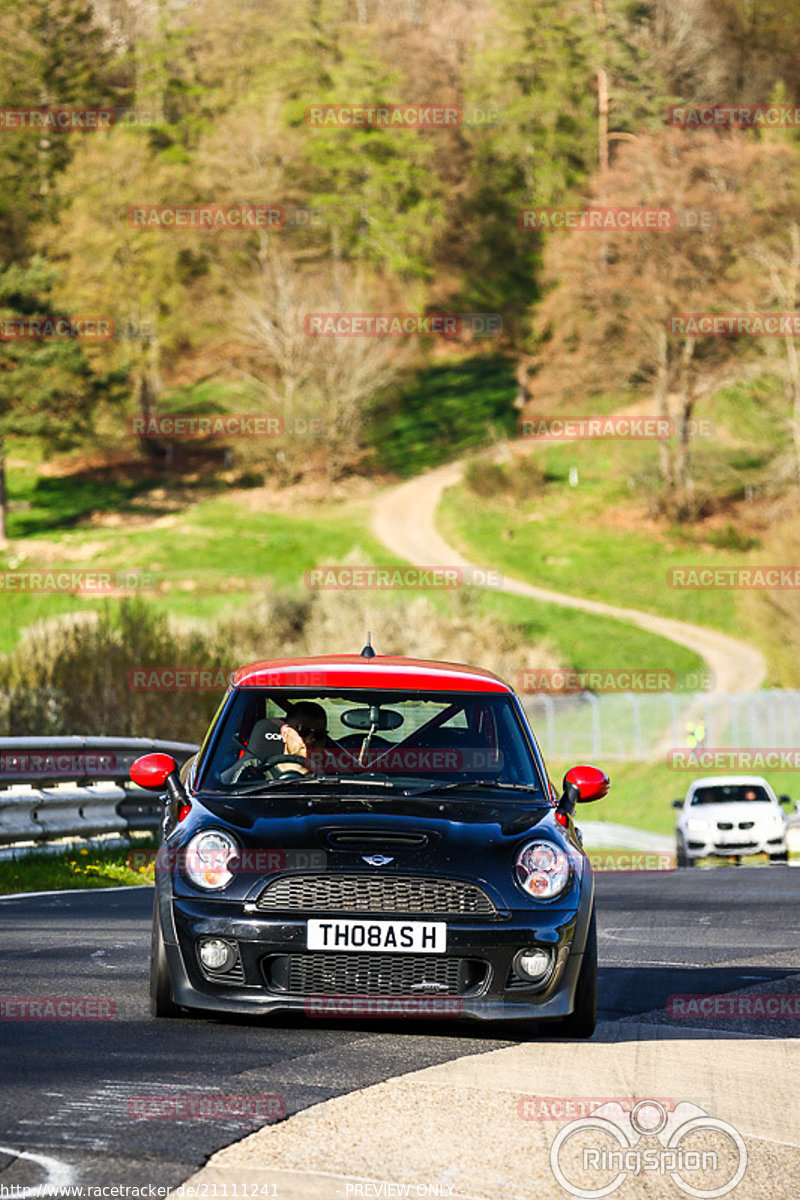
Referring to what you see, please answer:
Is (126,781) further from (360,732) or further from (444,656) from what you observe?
(444,656)

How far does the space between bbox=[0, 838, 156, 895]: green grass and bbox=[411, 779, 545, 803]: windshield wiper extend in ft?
25.2

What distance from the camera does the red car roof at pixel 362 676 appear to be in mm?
8852

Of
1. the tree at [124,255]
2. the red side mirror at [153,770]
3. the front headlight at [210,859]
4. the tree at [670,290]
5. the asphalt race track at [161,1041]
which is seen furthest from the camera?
the tree at [124,255]

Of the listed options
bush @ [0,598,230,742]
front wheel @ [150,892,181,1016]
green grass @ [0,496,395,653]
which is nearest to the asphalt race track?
front wheel @ [150,892,181,1016]

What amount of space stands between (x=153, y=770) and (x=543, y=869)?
193 cm

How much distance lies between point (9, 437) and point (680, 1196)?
83994 mm

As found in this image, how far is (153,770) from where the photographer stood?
8.46 meters

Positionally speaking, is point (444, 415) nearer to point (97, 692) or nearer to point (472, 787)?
point (97, 692)

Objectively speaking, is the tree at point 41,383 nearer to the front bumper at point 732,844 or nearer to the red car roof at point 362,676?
the front bumper at point 732,844

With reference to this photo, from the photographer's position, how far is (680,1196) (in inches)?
212

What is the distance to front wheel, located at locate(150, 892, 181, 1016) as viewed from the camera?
765 cm

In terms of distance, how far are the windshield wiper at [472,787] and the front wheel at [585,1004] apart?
723 mm

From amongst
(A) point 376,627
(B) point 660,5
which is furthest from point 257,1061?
(B) point 660,5

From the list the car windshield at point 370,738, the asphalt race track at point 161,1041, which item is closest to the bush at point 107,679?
the asphalt race track at point 161,1041
